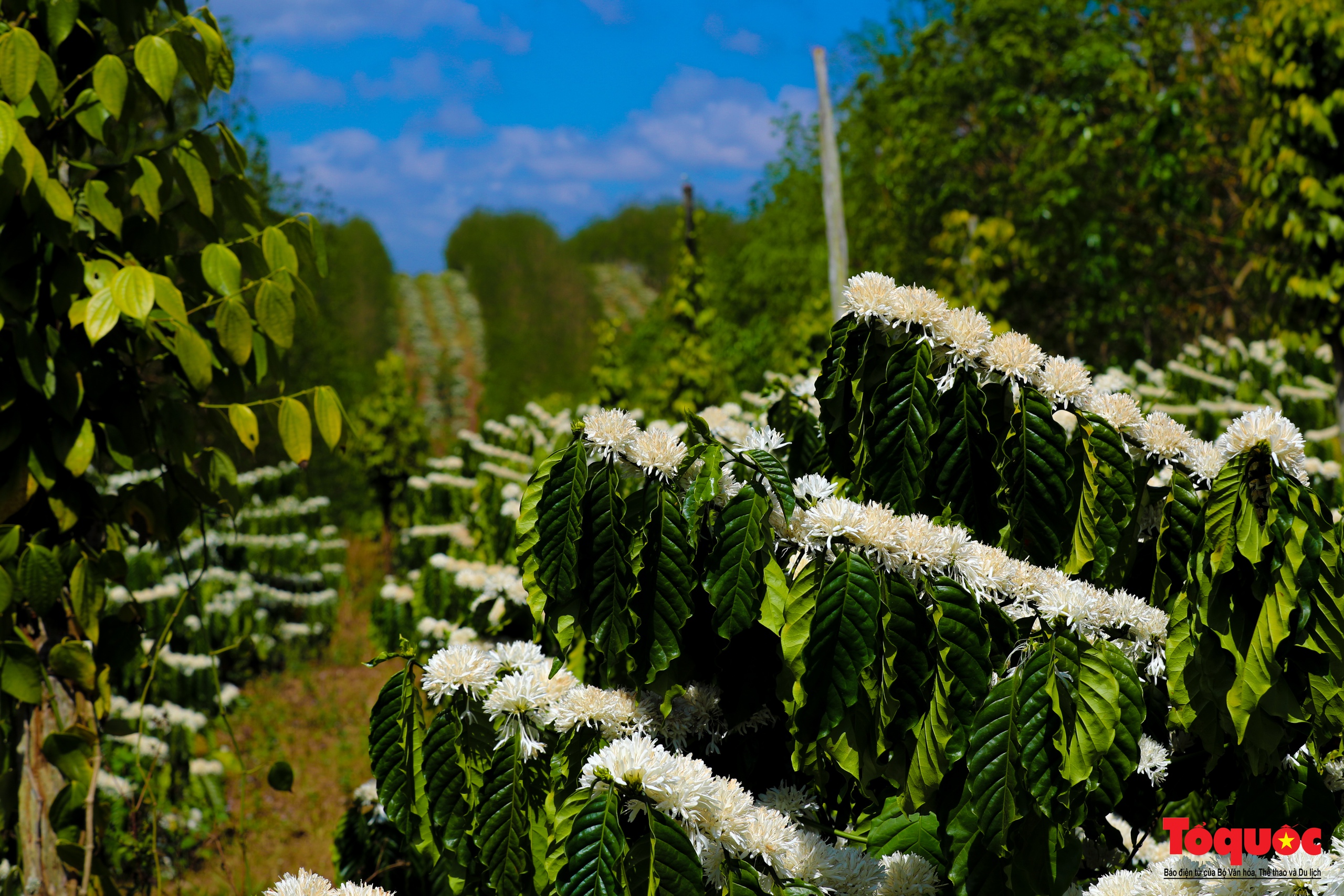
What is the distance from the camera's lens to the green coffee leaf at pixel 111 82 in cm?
189

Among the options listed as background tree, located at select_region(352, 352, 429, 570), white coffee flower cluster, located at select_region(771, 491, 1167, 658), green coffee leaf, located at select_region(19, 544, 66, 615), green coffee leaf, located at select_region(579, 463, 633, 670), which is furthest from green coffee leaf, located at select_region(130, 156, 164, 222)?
background tree, located at select_region(352, 352, 429, 570)

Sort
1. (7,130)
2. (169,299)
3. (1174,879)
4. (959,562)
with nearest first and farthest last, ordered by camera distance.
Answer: (959,562) < (1174,879) < (7,130) < (169,299)

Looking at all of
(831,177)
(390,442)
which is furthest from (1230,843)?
(390,442)

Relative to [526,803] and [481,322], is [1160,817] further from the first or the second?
[481,322]

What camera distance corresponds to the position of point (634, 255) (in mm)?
43094

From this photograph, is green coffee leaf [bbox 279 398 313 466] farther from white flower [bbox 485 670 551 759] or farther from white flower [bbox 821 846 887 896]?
white flower [bbox 821 846 887 896]

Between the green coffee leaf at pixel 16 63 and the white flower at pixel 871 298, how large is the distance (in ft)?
5.31

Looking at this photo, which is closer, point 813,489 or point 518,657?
point 813,489

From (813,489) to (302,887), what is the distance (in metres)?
0.88

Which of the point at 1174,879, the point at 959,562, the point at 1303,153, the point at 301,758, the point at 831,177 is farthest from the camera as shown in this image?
the point at 831,177

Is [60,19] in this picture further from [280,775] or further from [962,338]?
[962,338]

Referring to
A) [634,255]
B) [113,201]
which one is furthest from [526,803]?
[634,255]

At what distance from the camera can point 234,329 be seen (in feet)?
6.54

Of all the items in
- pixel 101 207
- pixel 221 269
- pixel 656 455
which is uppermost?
pixel 101 207
